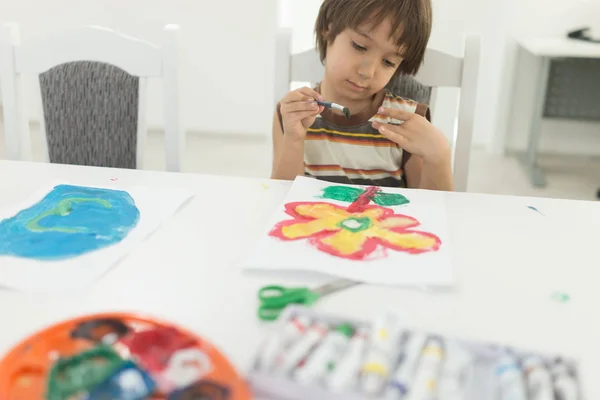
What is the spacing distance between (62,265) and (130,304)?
0.40 ft

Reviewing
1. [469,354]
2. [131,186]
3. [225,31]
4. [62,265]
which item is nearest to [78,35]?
[131,186]

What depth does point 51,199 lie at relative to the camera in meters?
0.82

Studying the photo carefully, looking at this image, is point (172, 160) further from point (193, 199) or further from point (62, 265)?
point (62, 265)

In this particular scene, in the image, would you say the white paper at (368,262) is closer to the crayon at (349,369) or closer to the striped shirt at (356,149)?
the crayon at (349,369)

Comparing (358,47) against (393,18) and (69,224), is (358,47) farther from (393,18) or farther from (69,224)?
(69,224)

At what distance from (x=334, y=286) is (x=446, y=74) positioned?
64 centimetres

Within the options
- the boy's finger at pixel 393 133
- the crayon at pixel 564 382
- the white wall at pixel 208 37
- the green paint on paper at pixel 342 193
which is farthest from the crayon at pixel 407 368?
the white wall at pixel 208 37

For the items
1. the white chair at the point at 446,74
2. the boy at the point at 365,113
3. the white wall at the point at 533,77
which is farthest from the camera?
the white wall at the point at 533,77

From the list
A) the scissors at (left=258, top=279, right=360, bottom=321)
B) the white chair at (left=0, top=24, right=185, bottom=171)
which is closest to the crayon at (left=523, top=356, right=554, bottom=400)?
the scissors at (left=258, top=279, right=360, bottom=321)

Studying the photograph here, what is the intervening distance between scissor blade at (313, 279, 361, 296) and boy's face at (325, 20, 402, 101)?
0.47 meters

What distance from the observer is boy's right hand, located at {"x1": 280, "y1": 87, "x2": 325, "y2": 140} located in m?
0.93

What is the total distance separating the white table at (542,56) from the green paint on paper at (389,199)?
1811 mm

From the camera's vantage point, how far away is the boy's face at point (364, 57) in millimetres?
973

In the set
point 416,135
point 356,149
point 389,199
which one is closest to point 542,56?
point 356,149
